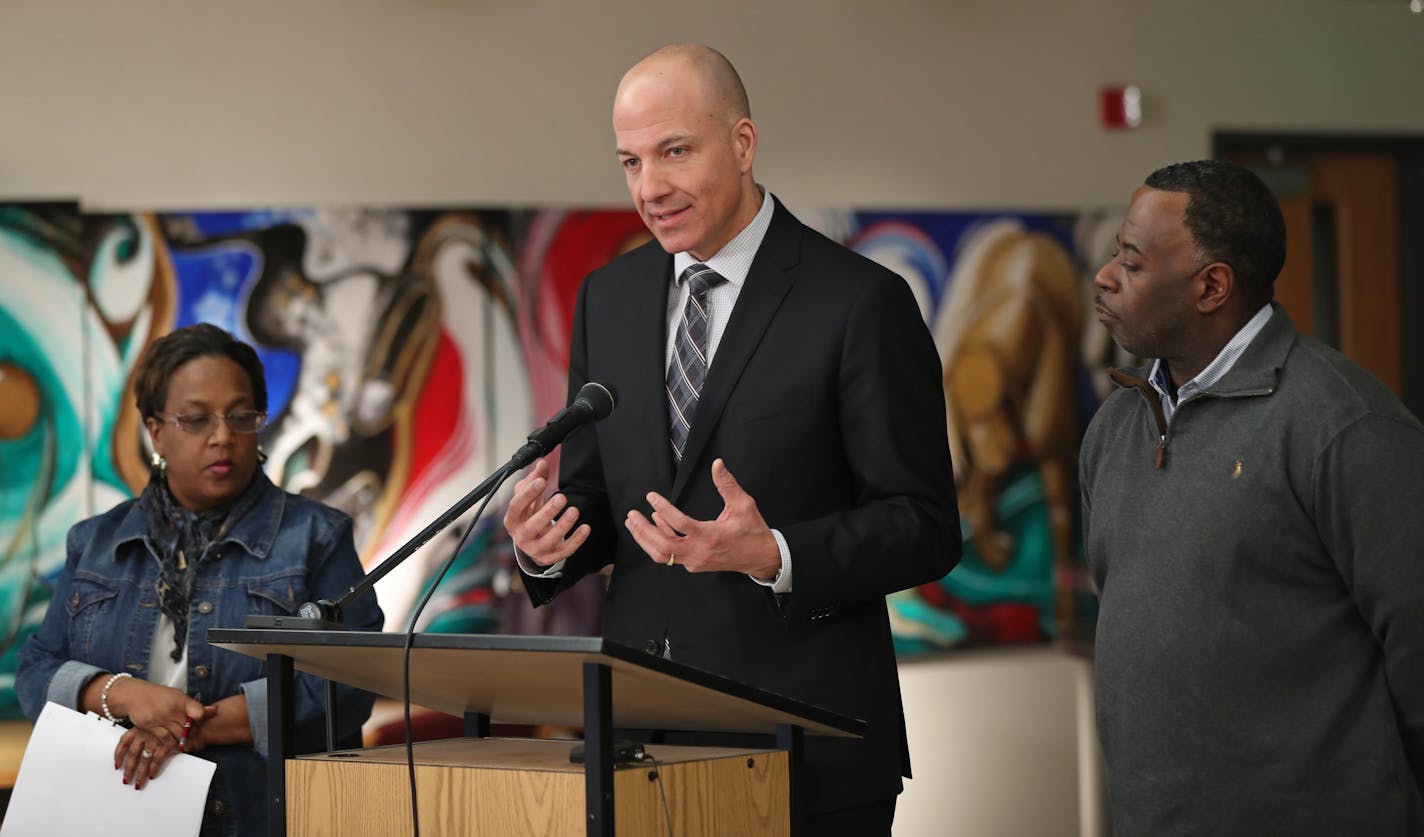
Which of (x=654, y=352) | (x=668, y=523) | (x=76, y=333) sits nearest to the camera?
(x=668, y=523)

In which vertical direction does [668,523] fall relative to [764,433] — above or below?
below

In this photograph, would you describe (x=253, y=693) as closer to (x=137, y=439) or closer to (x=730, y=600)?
(x=730, y=600)

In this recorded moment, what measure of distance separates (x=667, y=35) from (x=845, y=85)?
0.67 m

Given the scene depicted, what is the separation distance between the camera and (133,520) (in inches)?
118

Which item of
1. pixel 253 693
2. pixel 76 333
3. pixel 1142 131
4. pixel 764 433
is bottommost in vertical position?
pixel 253 693

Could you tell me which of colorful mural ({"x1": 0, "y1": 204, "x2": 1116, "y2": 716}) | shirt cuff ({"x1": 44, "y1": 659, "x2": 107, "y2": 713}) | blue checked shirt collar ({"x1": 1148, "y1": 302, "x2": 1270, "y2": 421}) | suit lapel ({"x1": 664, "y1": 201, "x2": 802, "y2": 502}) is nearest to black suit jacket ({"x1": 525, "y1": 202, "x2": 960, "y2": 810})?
suit lapel ({"x1": 664, "y1": 201, "x2": 802, "y2": 502})

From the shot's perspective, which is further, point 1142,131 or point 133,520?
point 1142,131

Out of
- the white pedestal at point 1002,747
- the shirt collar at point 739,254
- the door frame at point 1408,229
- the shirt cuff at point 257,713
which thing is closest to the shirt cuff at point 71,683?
the shirt cuff at point 257,713

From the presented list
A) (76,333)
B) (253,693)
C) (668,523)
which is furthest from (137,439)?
(668,523)

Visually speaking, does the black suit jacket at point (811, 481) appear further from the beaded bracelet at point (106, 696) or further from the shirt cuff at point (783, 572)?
the beaded bracelet at point (106, 696)

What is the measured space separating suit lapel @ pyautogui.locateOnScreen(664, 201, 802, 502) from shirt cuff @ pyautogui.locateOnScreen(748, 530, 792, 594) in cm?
25

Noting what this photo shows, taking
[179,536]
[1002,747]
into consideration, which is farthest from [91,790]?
[1002,747]

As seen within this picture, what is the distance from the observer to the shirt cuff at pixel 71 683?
283cm

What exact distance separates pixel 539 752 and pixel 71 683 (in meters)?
1.30
